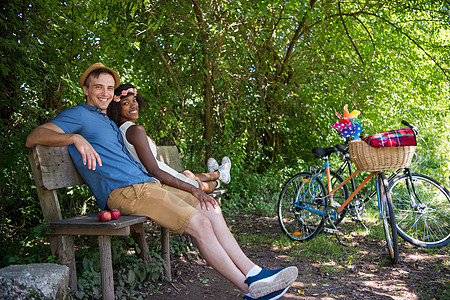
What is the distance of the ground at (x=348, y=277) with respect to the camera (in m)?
3.13

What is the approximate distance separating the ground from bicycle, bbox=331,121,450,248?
17 cm

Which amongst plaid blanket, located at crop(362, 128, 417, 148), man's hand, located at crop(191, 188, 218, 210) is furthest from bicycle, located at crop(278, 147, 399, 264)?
man's hand, located at crop(191, 188, 218, 210)

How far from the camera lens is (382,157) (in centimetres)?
376

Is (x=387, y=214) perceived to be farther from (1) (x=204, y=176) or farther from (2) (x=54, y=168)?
(2) (x=54, y=168)

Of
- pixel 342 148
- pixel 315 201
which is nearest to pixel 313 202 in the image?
pixel 315 201

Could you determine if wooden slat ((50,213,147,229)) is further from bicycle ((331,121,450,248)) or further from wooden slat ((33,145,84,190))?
bicycle ((331,121,450,248))

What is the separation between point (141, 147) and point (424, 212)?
9.85 ft

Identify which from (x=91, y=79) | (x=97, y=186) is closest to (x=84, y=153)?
(x=97, y=186)

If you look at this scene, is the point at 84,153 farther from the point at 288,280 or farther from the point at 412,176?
the point at 412,176

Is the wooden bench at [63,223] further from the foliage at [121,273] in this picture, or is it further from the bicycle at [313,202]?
the bicycle at [313,202]

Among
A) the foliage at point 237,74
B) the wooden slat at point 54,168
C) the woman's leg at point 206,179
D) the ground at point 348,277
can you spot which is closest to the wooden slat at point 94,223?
the wooden slat at point 54,168

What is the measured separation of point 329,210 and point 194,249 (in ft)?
5.32

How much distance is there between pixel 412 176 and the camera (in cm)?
411

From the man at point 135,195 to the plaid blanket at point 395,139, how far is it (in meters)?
1.76
